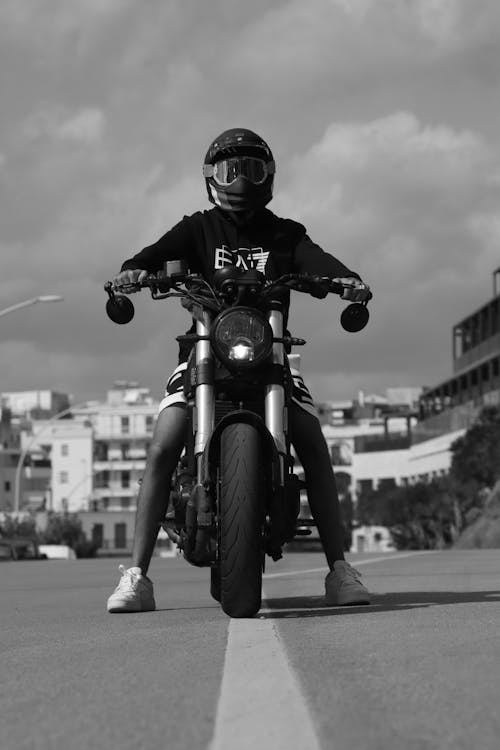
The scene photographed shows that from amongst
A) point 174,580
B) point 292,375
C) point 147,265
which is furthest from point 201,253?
point 174,580

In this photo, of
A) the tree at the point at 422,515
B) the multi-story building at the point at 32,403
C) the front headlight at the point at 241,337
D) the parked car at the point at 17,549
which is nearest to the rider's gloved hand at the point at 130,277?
the front headlight at the point at 241,337

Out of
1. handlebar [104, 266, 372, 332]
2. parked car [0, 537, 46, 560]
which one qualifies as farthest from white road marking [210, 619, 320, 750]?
parked car [0, 537, 46, 560]

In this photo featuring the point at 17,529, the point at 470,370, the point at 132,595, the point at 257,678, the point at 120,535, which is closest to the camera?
the point at 257,678

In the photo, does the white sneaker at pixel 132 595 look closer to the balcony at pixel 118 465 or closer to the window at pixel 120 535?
the window at pixel 120 535

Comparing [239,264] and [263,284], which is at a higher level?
[239,264]

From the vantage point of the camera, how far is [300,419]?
22.5ft

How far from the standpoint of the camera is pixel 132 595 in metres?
6.87

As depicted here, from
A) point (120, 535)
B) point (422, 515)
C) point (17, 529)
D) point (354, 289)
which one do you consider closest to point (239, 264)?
point (354, 289)

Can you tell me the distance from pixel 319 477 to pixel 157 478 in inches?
29.1

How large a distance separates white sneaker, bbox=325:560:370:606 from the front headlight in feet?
4.23

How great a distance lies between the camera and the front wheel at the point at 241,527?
595 cm

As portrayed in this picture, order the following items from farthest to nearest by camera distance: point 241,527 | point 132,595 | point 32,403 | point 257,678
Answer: point 32,403 < point 132,595 < point 241,527 < point 257,678

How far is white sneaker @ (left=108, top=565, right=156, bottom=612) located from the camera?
269 inches

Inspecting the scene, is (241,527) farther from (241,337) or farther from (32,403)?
(32,403)
